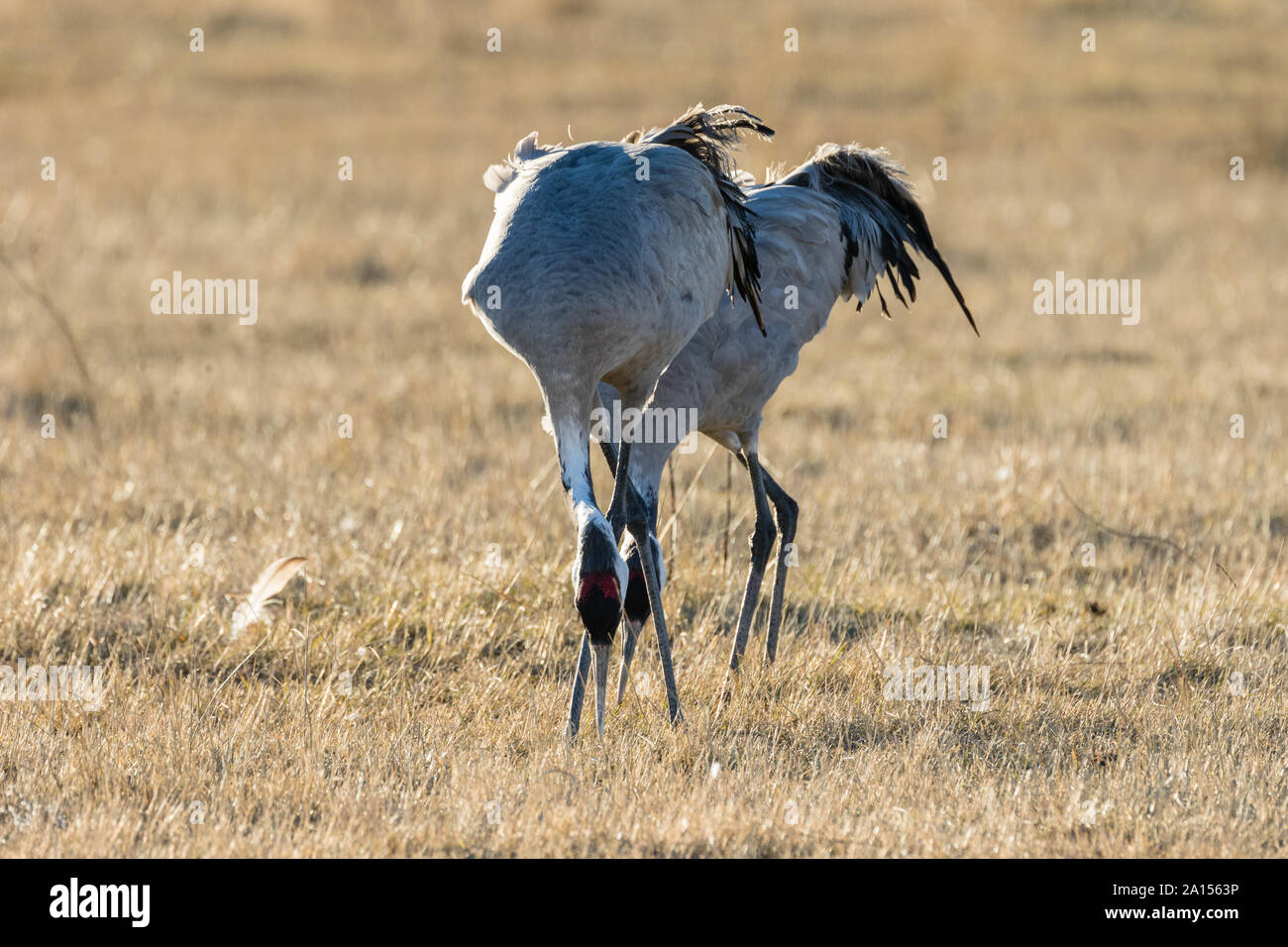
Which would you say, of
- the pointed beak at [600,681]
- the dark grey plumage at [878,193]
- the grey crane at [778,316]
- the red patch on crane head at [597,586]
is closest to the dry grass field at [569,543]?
the pointed beak at [600,681]

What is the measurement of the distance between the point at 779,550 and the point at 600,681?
1.31 metres

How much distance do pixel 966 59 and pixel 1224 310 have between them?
425 inches

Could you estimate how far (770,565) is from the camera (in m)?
6.05

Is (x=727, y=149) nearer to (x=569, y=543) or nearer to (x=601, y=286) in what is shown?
(x=601, y=286)

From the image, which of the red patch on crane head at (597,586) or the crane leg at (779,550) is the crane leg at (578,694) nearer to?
the red patch on crane head at (597,586)

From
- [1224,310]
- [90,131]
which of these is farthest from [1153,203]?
[90,131]

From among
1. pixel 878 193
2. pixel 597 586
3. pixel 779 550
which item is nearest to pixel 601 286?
pixel 597 586

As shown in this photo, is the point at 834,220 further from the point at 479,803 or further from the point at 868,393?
the point at 868,393

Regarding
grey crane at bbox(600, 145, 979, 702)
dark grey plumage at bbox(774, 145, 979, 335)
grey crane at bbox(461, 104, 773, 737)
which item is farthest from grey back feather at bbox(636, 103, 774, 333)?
dark grey plumage at bbox(774, 145, 979, 335)

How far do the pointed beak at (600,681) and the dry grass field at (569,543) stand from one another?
0.24 feet

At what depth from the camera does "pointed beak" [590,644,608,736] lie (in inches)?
161

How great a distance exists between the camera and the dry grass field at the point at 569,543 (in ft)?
13.0

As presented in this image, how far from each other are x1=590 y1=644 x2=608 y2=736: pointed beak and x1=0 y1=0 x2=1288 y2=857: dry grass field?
2.9 inches

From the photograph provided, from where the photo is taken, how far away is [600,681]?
4.27 meters
